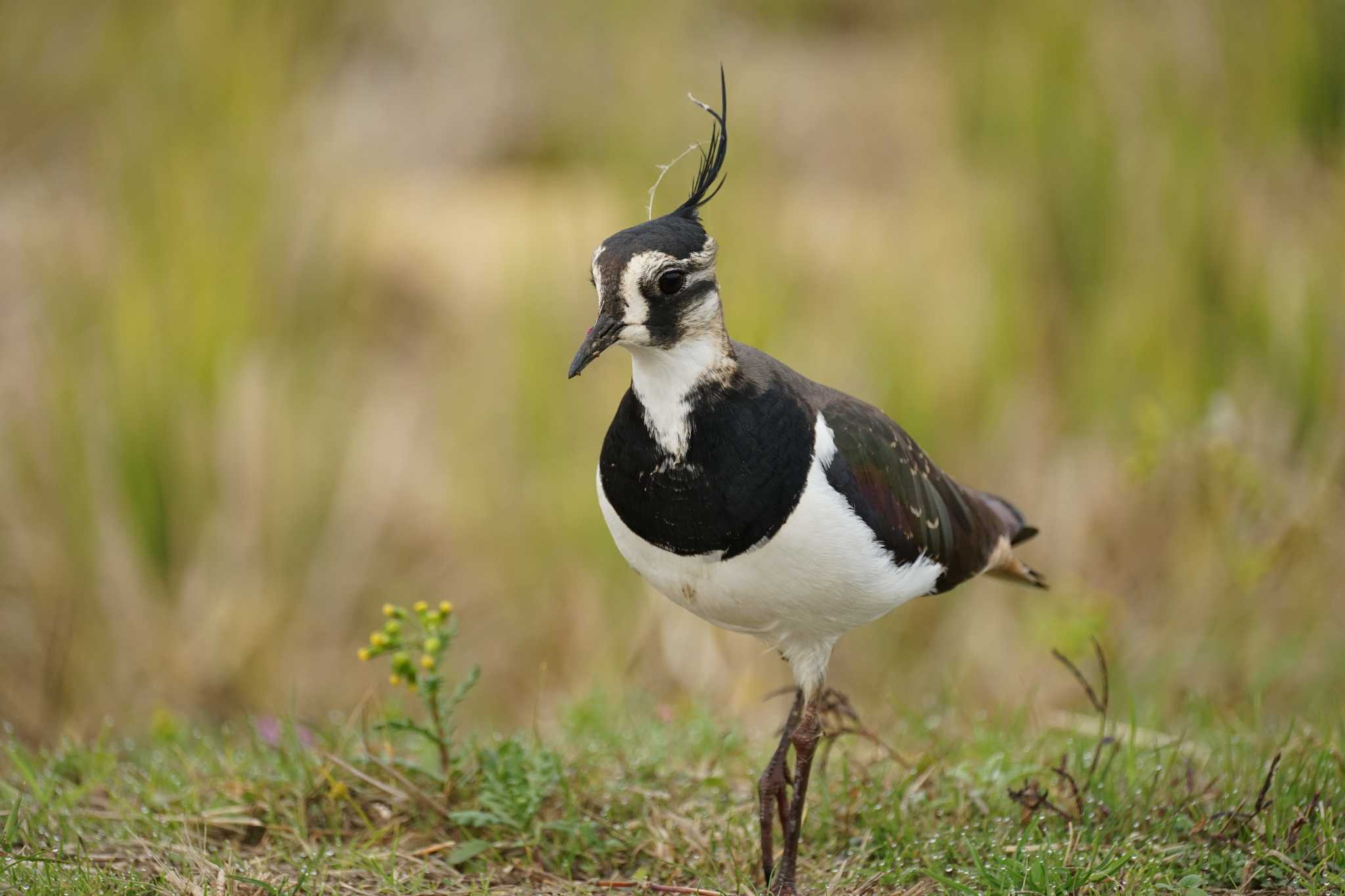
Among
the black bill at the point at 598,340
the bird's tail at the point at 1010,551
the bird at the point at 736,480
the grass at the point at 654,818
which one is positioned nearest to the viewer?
the black bill at the point at 598,340

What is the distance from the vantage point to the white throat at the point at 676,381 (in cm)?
286

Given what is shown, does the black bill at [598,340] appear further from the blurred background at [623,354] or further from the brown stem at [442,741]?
the blurred background at [623,354]

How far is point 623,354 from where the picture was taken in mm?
6395

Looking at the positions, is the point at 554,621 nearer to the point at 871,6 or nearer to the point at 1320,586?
the point at 1320,586

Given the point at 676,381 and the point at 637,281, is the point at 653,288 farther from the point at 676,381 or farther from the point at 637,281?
the point at 676,381

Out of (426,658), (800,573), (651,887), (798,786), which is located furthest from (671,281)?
(651,887)

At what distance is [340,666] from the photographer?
645 centimetres

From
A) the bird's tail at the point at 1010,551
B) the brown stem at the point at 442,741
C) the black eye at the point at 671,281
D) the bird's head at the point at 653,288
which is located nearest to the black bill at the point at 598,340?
the bird's head at the point at 653,288

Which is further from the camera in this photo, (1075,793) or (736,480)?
(1075,793)

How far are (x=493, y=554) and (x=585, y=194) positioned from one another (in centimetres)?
177

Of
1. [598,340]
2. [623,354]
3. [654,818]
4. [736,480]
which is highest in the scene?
[623,354]

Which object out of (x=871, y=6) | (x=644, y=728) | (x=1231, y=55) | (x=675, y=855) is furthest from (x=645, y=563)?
(x=871, y=6)

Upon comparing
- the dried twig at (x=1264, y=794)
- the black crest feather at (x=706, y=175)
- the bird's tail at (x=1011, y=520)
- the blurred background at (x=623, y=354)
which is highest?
the blurred background at (x=623, y=354)

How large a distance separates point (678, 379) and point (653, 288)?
21 cm
